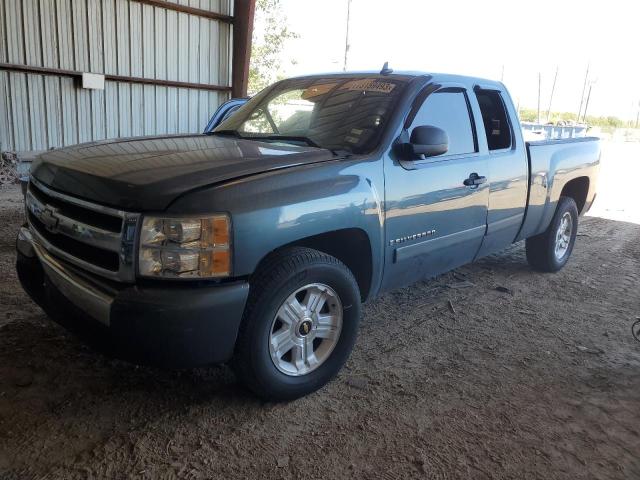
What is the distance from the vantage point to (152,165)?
2670 millimetres

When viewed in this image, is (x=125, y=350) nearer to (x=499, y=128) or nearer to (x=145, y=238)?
(x=145, y=238)

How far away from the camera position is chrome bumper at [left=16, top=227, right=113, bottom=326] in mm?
2400

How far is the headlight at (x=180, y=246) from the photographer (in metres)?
2.34

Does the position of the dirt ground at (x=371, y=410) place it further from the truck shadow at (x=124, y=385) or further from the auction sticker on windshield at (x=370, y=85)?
the auction sticker on windshield at (x=370, y=85)

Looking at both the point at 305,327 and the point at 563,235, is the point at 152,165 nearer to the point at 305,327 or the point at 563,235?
the point at 305,327

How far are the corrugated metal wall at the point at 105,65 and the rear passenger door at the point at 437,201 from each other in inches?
353

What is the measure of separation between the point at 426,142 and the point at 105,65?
9.77 m

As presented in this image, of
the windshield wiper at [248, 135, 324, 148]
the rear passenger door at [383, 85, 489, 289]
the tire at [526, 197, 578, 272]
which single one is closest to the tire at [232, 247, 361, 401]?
the rear passenger door at [383, 85, 489, 289]

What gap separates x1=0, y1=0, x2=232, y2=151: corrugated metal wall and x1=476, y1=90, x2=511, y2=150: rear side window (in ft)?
29.1

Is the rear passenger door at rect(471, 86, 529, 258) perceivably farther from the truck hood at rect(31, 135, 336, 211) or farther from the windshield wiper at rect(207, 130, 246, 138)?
the windshield wiper at rect(207, 130, 246, 138)

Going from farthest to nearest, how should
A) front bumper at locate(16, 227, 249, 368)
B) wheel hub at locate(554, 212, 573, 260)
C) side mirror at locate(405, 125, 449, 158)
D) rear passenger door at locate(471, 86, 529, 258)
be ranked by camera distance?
wheel hub at locate(554, 212, 573, 260) → rear passenger door at locate(471, 86, 529, 258) → side mirror at locate(405, 125, 449, 158) → front bumper at locate(16, 227, 249, 368)

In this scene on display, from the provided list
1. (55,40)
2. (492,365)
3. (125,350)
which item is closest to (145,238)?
(125,350)

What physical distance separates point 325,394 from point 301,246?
2.81 ft

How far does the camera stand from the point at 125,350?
240 cm
